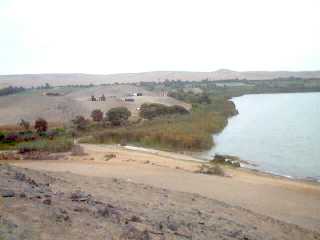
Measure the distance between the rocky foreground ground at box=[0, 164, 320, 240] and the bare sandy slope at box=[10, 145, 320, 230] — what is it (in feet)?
5.04

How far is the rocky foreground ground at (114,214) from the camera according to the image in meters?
9.02

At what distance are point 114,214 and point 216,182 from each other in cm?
888

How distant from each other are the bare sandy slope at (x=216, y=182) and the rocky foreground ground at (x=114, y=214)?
154 centimetres

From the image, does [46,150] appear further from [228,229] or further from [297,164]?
[228,229]

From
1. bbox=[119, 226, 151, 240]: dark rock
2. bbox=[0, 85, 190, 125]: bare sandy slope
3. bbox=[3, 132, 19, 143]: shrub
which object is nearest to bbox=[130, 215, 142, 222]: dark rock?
bbox=[119, 226, 151, 240]: dark rock

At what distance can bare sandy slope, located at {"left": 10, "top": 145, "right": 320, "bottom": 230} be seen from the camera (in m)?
15.6

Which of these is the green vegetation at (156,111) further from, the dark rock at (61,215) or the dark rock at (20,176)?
the dark rock at (61,215)

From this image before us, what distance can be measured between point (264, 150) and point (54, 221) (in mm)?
24692

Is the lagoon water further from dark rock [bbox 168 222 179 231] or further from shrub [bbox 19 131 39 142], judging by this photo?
dark rock [bbox 168 222 179 231]

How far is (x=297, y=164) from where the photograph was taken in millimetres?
26969

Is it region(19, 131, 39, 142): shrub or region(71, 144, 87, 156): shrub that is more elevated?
region(71, 144, 87, 156): shrub

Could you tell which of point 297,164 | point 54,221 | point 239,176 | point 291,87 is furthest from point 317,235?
point 291,87

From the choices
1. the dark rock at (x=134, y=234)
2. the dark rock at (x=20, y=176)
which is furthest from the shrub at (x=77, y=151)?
the dark rock at (x=134, y=234)

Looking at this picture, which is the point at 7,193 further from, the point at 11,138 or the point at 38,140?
the point at 11,138
